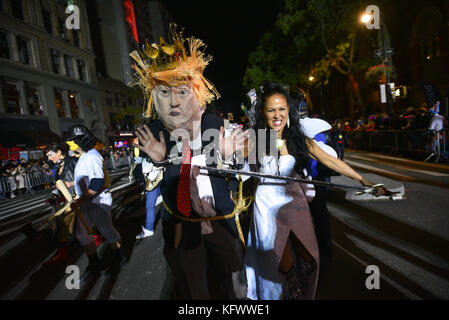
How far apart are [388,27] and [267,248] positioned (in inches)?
942

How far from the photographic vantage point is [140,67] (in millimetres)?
2080

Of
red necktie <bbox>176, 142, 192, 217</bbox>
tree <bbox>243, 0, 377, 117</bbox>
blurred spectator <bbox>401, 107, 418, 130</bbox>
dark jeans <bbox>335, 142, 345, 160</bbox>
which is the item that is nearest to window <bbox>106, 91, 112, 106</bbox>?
tree <bbox>243, 0, 377, 117</bbox>

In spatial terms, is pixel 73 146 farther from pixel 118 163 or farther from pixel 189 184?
pixel 118 163

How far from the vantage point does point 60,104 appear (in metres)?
21.7

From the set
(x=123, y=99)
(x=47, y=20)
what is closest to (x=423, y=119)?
(x=47, y=20)

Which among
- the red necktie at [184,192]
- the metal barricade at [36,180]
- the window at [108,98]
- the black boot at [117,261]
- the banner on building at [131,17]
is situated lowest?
the black boot at [117,261]

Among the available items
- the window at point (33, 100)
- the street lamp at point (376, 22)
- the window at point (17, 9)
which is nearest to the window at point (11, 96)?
the window at point (33, 100)

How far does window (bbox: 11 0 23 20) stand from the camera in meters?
17.8

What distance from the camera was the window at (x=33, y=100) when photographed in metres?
18.6

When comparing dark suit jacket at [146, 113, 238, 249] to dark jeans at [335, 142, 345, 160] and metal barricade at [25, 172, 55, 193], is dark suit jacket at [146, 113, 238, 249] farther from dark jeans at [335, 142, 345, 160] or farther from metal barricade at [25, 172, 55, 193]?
metal barricade at [25, 172, 55, 193]

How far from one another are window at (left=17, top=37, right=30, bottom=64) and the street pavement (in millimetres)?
19530

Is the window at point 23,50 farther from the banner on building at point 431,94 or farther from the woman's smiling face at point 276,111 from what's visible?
the banner on building at point 431,94
